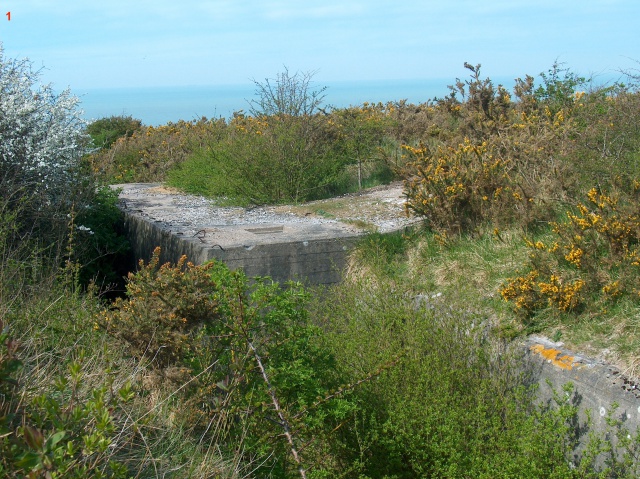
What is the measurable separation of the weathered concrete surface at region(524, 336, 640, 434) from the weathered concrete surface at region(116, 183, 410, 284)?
111 inches

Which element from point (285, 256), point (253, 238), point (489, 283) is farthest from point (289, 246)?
point (489, 283)

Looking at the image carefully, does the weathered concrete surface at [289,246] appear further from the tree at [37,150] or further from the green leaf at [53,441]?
the green leaf at [53,441]

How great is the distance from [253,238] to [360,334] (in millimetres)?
3410

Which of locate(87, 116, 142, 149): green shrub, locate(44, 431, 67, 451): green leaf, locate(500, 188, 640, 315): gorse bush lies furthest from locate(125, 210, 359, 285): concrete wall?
locate(87, 116, 142, 149): green shrub

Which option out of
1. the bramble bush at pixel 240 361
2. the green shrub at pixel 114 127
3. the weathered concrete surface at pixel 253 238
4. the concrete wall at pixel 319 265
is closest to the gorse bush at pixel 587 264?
the concrete wall at pixel 319 265

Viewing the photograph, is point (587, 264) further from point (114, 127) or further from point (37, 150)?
point (114, 127)

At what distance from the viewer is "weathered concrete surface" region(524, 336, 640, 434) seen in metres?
4.29

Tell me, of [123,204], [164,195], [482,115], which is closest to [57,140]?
[123,204]

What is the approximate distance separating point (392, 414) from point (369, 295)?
181 centimetres

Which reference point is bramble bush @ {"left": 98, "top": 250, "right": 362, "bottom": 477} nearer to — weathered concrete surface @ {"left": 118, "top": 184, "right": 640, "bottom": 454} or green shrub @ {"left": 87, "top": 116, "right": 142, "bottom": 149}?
weathered concrete surface @ {"left": 118, "top": 184, "right": 640, "bottom": 454}

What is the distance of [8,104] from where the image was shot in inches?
333

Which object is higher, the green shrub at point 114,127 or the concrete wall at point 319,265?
the green shrub at point 114,127

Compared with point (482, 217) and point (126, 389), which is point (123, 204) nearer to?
point (482, 217)

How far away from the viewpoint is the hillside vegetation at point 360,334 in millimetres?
3613
